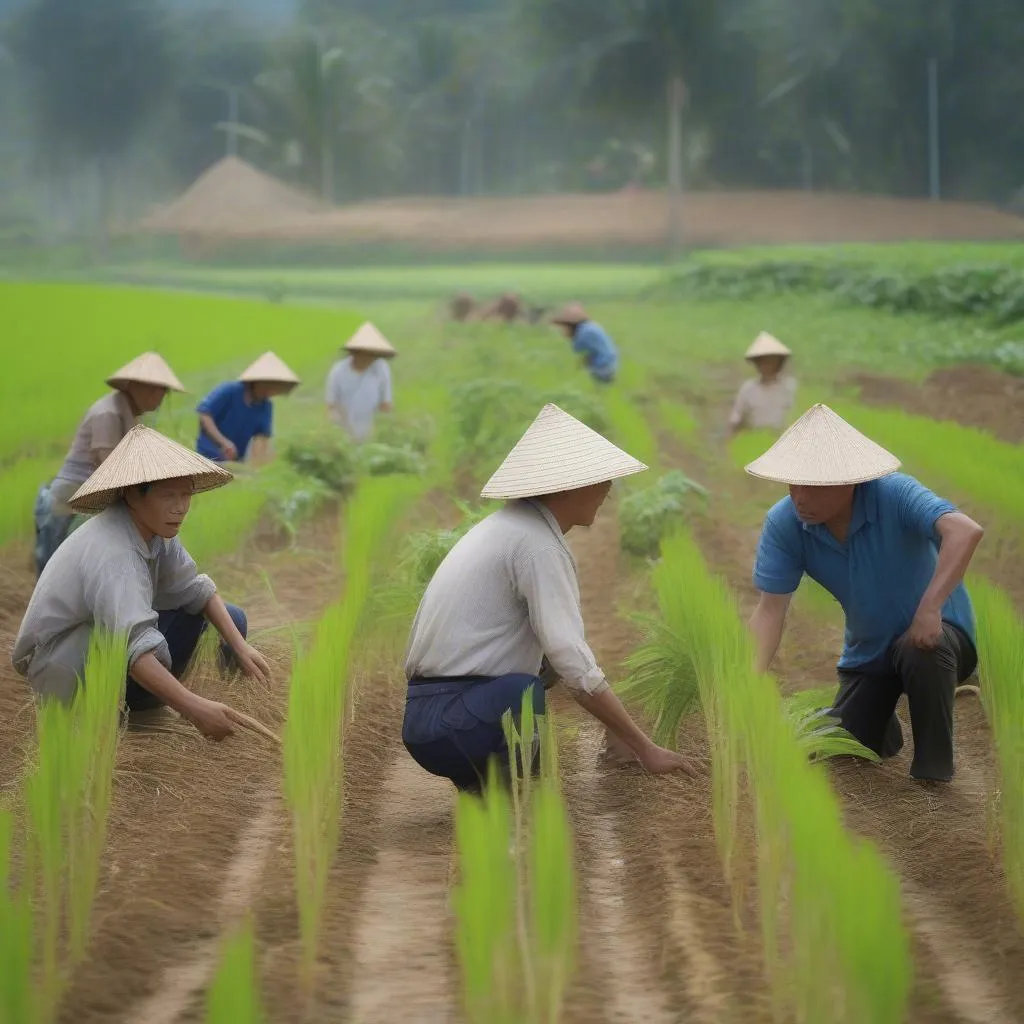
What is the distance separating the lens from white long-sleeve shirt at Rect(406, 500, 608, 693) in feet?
9.56

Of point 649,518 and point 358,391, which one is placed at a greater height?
point 358,391

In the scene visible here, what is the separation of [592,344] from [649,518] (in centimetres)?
427

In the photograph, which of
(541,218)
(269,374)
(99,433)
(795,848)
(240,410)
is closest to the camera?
(795,848)

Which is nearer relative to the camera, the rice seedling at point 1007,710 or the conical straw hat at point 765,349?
the rice seedling at point 1007,710

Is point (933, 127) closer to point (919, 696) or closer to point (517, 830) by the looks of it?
point (919, 696)

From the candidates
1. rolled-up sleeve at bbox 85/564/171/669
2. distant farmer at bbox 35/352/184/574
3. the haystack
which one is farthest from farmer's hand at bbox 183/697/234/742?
the haystack

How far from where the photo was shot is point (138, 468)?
3211 mm

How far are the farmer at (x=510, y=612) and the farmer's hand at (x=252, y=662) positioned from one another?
1.93 feet

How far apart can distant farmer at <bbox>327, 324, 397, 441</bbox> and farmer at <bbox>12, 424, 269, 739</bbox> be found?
3854mm

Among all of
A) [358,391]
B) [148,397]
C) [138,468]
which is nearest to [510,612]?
[138,468]

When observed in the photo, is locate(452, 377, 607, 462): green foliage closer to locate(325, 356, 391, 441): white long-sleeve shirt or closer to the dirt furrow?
locate(325, 356, 391, 441): white long-sleeve shirt

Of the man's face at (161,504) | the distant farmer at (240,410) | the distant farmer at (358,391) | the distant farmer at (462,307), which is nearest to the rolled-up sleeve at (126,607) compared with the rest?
the man's face at (161,504)

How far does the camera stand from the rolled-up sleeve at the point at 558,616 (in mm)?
2883

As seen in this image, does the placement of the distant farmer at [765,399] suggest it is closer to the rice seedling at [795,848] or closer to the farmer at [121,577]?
the rice seedling at [795,848]
